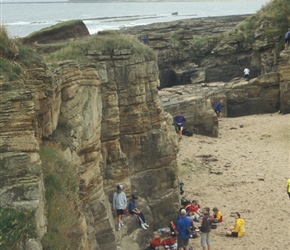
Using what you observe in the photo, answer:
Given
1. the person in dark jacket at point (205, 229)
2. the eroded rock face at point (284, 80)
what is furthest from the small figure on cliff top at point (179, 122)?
the person in dark jacket at point (205, 229)

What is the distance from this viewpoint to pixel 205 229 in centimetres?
1577

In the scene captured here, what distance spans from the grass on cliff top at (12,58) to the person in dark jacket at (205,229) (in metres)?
7.56

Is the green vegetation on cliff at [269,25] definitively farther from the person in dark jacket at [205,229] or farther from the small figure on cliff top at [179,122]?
the person in dark jacket at [205,229]

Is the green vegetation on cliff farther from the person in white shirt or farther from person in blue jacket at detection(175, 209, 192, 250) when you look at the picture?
person in blue jacket at detection(175, 209, 192, 250)

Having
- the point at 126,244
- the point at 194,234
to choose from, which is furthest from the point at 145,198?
the point at 126,244

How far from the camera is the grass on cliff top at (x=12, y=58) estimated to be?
9.38 m

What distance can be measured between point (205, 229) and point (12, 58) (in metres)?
A: 8.45

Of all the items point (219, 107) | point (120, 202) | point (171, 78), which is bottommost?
point (219, 107)

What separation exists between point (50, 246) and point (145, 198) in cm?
1023

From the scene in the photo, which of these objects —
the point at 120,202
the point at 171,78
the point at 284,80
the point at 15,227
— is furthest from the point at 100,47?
the point at 171,78

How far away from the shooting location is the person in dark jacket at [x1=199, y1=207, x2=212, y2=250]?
15.7m

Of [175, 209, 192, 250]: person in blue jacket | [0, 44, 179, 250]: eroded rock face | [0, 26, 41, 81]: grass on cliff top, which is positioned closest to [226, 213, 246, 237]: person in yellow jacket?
[0, 44, 179, 250]: eroded rock face

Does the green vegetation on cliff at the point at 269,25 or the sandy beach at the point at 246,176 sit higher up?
the green vegetation on cliff at the point at 269,25

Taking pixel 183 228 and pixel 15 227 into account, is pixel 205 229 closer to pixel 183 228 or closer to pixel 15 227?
pixel 183 228
